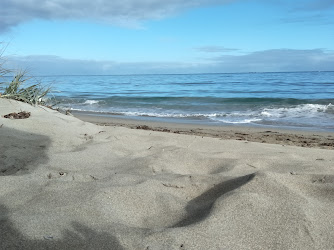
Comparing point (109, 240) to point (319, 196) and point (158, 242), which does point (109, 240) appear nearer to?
point (158, 242)

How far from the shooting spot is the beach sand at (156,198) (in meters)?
1.93

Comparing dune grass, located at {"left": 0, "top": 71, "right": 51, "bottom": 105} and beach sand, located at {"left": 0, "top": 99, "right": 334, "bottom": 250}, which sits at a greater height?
dune grass, located at {"left": 0, "top": 71, "right": 51, "bottom": 105}

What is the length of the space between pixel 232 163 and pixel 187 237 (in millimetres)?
1890

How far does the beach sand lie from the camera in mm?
1928

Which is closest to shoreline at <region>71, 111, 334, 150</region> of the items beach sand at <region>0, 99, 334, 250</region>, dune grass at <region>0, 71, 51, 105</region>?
dune grass at <region>0, 71, 51, 105</region>

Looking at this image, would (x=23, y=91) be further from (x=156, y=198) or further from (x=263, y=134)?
(x=263, y=134)

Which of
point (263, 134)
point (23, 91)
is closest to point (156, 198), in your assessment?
point (23, 91)

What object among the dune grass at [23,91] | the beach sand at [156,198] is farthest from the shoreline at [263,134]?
the beach sand at [156,198]

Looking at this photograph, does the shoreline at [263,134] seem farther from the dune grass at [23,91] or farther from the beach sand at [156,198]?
the beach sand at [156,198]

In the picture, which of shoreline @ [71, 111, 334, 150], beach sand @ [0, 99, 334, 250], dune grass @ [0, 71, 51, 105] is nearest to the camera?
beach sand @ [0, 99, 334, 250]

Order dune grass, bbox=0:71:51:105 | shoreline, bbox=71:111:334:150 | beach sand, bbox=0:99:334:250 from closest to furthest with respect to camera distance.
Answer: beach sand, bbox=0:99:334:250, dune grass, bbox=0:71:51:105, shoreline, bbox=71:111:334:150

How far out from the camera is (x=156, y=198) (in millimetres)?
2564

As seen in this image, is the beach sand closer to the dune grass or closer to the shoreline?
the dune grass

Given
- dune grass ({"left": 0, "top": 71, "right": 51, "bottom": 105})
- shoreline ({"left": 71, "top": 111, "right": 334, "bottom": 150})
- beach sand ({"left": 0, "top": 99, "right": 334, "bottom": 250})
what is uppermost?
dune grass ({"left": 0, "top": 71, "right": 51, "bottom": 105})
